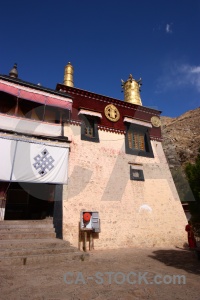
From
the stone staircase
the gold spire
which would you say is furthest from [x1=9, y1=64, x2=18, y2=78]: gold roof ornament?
the stone staircase

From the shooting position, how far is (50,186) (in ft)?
38.1

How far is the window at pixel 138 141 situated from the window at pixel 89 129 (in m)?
2.49

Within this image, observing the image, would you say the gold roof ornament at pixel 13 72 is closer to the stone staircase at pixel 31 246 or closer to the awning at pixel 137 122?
the awning at pixel 137 122

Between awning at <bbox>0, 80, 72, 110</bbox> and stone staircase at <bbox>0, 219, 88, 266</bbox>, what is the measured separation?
6.55m

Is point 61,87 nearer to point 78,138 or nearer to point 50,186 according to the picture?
point 78,138

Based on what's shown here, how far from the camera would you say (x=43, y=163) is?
10.2 m

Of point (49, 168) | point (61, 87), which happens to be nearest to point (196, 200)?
point (49, 168)

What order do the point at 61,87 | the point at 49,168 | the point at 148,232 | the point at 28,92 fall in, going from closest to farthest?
1. the point at 49,168
2. the point at 28,92
3. the point at 148,232
4. the point at 61,87

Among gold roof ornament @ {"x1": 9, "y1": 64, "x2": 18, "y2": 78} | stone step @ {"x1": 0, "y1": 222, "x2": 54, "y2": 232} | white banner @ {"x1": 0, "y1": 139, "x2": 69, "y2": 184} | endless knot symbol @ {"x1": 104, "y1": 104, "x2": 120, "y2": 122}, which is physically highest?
gold roof ornament @ {"x1": 9, "y1": 64, "x2": 18, "y2": 78}

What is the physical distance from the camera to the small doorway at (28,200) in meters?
11.3

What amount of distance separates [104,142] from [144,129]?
409cm

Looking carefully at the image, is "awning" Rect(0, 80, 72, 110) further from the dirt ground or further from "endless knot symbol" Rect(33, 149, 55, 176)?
the dirt ground

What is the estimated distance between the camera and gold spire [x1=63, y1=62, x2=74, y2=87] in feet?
58.1

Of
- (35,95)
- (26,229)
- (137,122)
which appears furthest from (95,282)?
(137,122)
